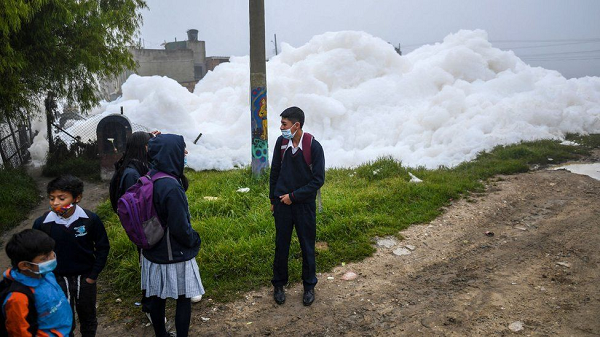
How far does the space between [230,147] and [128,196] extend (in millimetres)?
8258

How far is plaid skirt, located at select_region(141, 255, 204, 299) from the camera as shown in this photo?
316 centimetres

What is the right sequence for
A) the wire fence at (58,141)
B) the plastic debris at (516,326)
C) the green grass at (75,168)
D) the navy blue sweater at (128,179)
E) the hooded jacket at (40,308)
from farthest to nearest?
1. the wire fence at (58,141)
2. the green grass at (75,168)
3. the navy blue sweater at (128,179)
4. the plastic debris at (516,326)
5. the hooded jacket at (40,308)

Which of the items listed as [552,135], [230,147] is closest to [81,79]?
[230,147]

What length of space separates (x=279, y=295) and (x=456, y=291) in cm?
170

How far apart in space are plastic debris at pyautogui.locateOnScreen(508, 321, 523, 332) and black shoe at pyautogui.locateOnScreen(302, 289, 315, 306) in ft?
5.59

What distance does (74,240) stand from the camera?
3.13 meters

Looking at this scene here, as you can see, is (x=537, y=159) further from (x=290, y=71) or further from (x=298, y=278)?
(x=290, y=71)

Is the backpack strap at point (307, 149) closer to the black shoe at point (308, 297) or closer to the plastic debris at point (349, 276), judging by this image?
the black shoe at point (308, 297)

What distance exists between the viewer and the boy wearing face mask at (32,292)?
89.5 inches

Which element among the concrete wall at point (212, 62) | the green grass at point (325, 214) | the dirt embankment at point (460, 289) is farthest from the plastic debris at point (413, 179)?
the concrete wall at point (212, 62)

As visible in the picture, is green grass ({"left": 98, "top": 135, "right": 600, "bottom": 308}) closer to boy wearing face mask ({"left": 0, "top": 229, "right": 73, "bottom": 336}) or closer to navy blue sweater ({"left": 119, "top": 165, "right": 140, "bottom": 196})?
navy blue sweater ({"left": 119, "top": 165, "right": 140, "bottom": 196})

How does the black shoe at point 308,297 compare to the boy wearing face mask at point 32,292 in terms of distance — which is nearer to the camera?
the boy wearing face mask at point 32,292

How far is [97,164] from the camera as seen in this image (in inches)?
388

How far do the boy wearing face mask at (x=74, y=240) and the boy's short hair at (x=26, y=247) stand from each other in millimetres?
666
